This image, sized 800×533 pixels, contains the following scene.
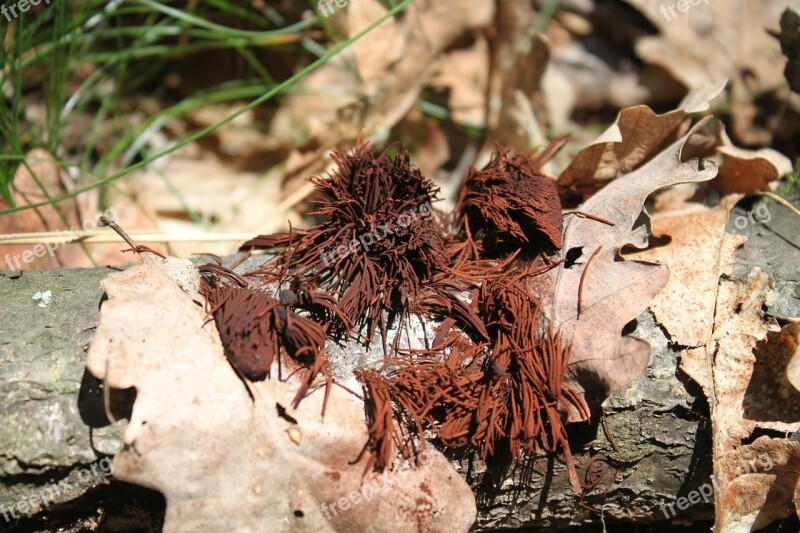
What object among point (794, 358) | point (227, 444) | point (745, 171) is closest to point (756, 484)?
point (794, 358)

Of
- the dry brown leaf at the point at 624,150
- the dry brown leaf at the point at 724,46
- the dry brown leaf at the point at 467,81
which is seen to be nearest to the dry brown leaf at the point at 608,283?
the dry brown leaf at the point at 624,150

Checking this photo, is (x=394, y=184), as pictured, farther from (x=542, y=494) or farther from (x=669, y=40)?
(x=669, y=40)

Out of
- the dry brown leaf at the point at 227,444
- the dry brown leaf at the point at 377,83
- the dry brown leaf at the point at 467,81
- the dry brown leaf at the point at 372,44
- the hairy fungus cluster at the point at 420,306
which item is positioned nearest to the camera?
the dry brown leaf at the point at 227,444

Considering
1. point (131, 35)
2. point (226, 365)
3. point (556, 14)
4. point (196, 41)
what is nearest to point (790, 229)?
point (226, 365)

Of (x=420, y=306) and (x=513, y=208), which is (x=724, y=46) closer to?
(x=513, y=208)

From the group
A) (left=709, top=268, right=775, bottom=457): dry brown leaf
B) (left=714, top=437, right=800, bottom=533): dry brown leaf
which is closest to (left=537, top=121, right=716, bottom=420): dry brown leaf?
(left=709, top=268, right=775, bottom=457): dry brown leaf

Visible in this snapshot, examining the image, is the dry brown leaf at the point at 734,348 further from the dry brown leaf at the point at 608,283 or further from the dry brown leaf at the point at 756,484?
the dry brown leaf at the point at 608,283
